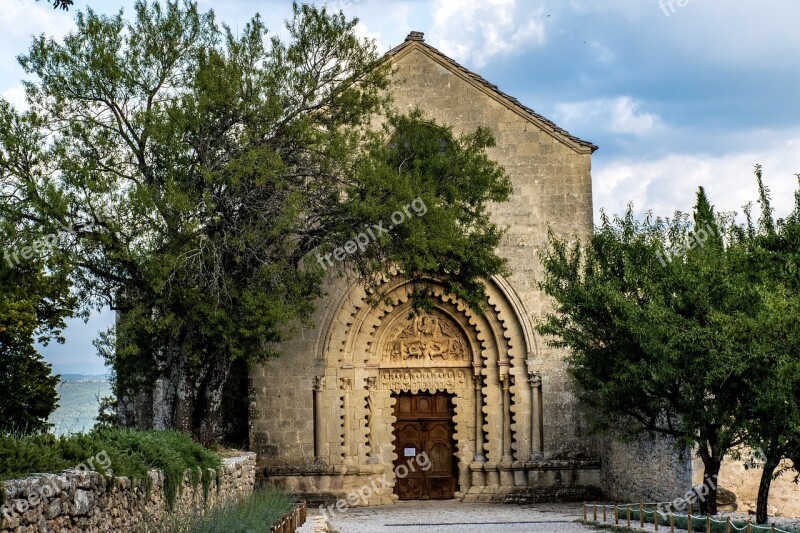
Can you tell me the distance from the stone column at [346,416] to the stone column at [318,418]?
0.59 m

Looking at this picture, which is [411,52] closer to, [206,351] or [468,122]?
[468,122]

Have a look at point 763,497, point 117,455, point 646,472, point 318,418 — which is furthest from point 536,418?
point 117,455

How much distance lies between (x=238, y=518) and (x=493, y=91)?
13.4m

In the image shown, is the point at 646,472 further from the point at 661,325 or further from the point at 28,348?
the point at 28,348

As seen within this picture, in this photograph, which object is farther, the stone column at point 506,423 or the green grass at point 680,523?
the stone column at point 506,423

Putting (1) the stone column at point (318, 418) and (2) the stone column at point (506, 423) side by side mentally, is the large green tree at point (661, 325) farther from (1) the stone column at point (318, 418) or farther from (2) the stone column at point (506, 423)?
(1) the stone column at point (318, 418)

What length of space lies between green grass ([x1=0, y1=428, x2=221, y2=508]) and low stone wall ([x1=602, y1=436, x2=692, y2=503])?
1000 centimetres

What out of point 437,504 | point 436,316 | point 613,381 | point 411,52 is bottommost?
point 437,504

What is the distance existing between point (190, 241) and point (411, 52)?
347 inches

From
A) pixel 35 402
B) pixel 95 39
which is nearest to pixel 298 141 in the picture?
pixel 95 39

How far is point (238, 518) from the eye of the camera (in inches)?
527

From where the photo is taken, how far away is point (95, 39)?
59.4 ft

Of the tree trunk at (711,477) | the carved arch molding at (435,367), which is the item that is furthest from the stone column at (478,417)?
the tree trunk at (711,477)

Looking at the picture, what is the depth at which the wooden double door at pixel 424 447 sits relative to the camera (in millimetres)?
24297
